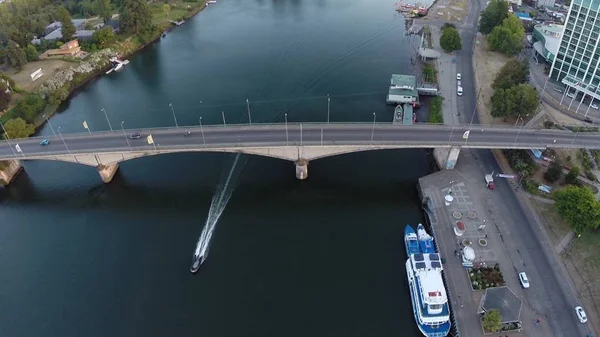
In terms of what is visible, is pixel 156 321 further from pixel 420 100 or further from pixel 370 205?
pixel 420 100

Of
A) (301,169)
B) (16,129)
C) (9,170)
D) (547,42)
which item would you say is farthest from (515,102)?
(16,129)

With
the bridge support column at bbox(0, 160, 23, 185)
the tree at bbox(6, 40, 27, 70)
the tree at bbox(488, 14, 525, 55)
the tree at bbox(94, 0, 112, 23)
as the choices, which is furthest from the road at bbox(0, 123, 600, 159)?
the tree at bbox(94, 0, 112, 23)

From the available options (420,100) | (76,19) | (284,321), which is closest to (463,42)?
(420,100)

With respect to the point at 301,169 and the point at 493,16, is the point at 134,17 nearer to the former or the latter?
the point at 301,169

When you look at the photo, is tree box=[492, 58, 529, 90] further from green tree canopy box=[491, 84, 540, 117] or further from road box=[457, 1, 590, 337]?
road box=[457, 1, 590, 337]

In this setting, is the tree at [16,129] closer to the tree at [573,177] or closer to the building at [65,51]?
the building at [65,51]

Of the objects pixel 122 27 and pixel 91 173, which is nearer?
pixel 91 173
